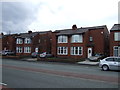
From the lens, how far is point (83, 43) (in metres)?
32.6

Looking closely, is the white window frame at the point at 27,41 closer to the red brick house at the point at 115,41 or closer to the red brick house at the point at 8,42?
the red brick house at the point at 8,42

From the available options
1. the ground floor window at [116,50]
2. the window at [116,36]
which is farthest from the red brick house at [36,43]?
the window at [116,36]

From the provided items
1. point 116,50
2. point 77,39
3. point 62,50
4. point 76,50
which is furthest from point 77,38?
point 116,50

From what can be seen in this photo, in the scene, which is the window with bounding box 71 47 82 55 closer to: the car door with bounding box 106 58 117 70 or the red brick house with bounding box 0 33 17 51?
the car door with bounding box 106 58 117 70

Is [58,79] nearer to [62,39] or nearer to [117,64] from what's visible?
[117,64]

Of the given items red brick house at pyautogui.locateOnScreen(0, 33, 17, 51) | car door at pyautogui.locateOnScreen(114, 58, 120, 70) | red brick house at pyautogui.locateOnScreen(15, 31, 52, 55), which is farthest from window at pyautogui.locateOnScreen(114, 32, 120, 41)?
red brick house at pyautogui.locateOnScreen(0, 33, 17, 51)

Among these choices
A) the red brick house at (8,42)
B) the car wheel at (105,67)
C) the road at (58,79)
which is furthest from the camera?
the red brick house at (8,42)

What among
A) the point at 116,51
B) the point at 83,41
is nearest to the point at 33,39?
the point at 83,41

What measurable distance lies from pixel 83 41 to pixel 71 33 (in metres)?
3.79

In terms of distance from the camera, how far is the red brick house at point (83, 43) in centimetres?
3216

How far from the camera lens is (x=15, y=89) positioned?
7.43 metres

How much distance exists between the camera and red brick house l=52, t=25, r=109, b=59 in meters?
32.2

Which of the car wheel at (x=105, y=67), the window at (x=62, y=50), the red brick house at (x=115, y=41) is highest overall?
the red brick house at (x=115, y=41)

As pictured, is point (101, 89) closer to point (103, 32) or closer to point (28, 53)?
point (103, 32)
